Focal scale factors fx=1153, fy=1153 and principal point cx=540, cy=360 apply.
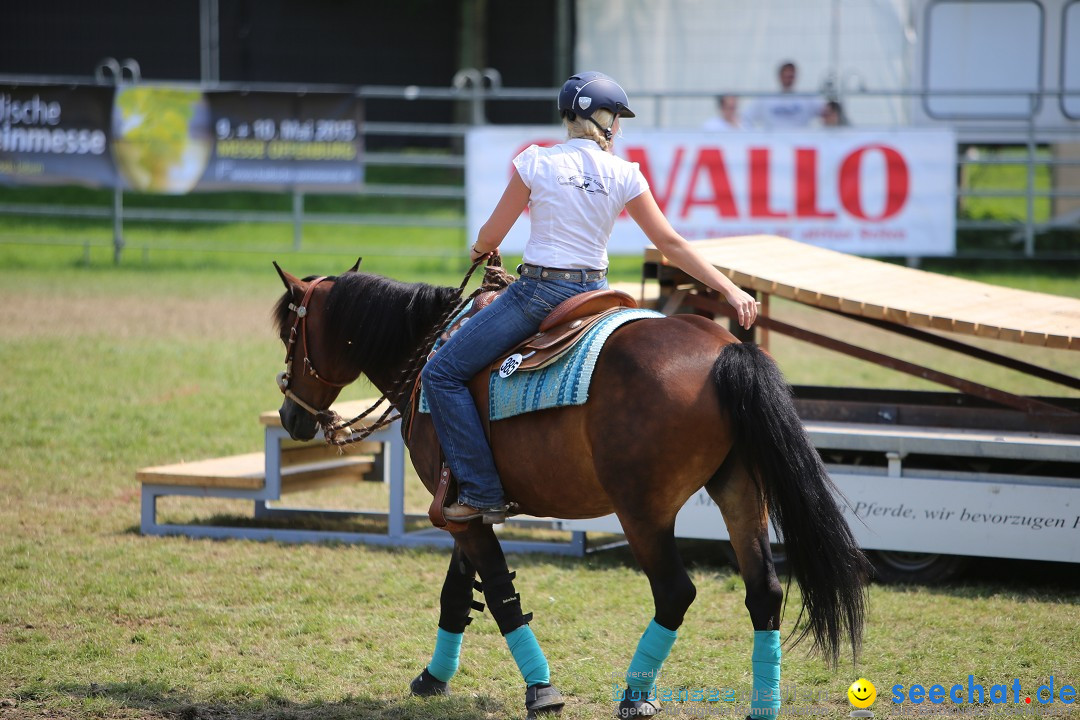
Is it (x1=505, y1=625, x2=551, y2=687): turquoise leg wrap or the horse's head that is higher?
the horse's head

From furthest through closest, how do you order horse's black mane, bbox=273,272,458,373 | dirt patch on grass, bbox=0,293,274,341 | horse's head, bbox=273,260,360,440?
dirt patch on grass, bbox=0,293,274,341, horse's head, bbox=273,260,360,440, horse's black mane, bbox=273,272,458,373

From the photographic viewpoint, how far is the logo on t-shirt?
415 centimetres

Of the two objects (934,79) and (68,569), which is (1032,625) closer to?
(68,569)

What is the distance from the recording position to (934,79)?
56.5ft

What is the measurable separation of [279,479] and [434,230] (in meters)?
12.3

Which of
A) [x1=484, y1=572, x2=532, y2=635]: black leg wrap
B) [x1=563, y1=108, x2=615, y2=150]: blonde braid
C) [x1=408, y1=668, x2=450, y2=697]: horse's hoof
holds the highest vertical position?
[x1=563, y1=108, x2=615, y2=150]: blonde braid

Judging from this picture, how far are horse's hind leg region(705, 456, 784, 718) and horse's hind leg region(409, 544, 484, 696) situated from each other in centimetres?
113

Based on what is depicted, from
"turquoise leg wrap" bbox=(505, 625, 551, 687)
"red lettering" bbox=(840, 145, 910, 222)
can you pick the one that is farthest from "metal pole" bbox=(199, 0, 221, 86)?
"turquoise leg wrap" bbox=(505, 625, 551, 687)

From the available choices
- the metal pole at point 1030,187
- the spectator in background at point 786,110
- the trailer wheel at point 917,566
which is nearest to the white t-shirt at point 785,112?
the spectator in background at point 786,110

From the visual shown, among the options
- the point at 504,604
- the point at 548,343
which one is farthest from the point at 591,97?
the point at 504,604

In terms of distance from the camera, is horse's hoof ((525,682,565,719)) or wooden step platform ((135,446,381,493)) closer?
horse's hoof ((525,682,565,719))

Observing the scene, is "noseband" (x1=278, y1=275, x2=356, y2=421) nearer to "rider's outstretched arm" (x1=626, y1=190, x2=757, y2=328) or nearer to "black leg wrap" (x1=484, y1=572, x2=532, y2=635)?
"black leg wrap" (x1=484, y1=572, x2=532, y2=635)

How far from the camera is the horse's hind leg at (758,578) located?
4094mm

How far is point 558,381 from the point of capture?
415cm
